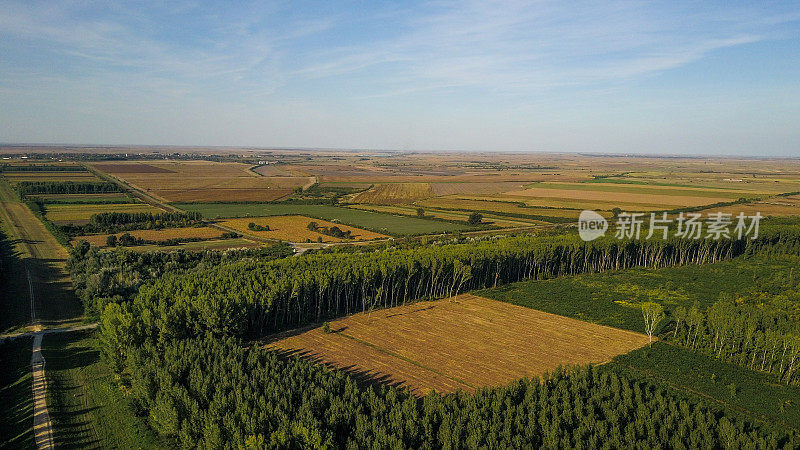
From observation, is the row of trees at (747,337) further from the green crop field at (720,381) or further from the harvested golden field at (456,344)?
the harvested golden field at (456,344)

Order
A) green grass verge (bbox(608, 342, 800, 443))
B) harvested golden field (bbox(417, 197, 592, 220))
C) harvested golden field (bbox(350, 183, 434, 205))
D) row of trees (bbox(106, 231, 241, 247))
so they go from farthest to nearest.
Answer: harvested golden field (bbox(350, 183, 434, 205)), harvested golden field (bbox(417, 197, 592, 220)), row of trees (bbox(106, 231, 241, 247)), green grass verge (bbox(608, 342, 800, 443))

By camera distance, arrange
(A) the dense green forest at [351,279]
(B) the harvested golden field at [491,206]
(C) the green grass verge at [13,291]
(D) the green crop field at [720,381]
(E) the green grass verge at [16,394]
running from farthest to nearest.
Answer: (B) the harvested golden field at [491,206] → (C) the green grass verge at [13,291] → (A) the dense green forest at [351,279] → (D) the green crop field at [720,381] → (E) the green grass verge at [16,394]

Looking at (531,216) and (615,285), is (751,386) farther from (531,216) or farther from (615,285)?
(531,216)

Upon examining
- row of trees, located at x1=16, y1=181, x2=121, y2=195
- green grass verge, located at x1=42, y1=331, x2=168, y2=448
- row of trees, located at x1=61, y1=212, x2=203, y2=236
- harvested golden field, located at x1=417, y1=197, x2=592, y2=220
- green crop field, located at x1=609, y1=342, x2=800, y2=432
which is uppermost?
row of trees, located at x1=16, y1=181, x2=121, y2=195

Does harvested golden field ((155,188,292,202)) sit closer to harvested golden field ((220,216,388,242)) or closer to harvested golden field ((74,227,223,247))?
harvested golden field ((220,216,388,242))

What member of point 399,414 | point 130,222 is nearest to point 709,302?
point 399,414

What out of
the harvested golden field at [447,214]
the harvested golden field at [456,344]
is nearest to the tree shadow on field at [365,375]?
the harvested golden field at [456,344]

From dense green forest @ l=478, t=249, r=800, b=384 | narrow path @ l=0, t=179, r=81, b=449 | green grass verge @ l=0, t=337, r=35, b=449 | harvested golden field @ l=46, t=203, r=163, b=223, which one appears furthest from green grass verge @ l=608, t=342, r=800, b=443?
harvested golden field @ l=46, t=203, r=163, b=223
